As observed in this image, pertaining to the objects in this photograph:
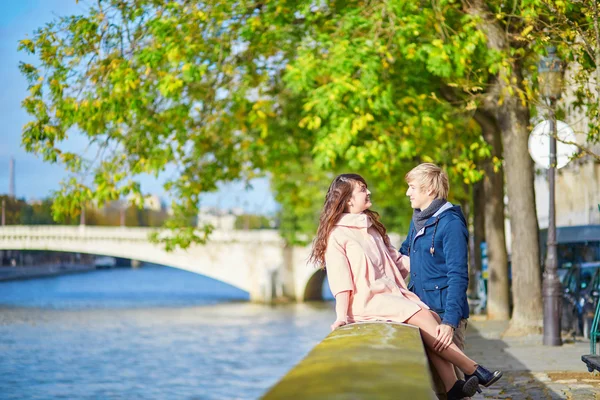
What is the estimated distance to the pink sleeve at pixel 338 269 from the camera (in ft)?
17.2

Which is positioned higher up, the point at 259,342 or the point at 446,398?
the point at 446,398

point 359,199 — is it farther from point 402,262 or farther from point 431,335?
point 431,335

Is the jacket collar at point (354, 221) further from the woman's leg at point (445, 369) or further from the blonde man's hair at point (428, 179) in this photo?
the woman's leg at point (445, 369)

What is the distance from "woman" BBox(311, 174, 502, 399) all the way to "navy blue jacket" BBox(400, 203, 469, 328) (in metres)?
0.13

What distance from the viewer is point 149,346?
104 feet

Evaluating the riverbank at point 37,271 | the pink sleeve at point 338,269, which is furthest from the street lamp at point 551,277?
the riverbank at point 37,271

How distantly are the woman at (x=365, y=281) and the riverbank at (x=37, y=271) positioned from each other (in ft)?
247

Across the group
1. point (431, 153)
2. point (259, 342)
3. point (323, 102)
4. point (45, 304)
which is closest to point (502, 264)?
point (431, 153)

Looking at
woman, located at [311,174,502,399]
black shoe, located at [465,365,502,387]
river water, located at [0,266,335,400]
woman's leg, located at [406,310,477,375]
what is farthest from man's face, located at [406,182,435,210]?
river water, located at [0,266,335,400]

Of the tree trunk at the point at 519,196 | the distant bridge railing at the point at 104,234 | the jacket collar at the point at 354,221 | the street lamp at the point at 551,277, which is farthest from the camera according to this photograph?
the distant bridge railing at the point at 104,234

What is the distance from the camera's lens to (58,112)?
15.2 m

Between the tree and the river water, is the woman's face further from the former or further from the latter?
the river water

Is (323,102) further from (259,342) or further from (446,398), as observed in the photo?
(259,342)

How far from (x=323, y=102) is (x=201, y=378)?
1171 centimetres
